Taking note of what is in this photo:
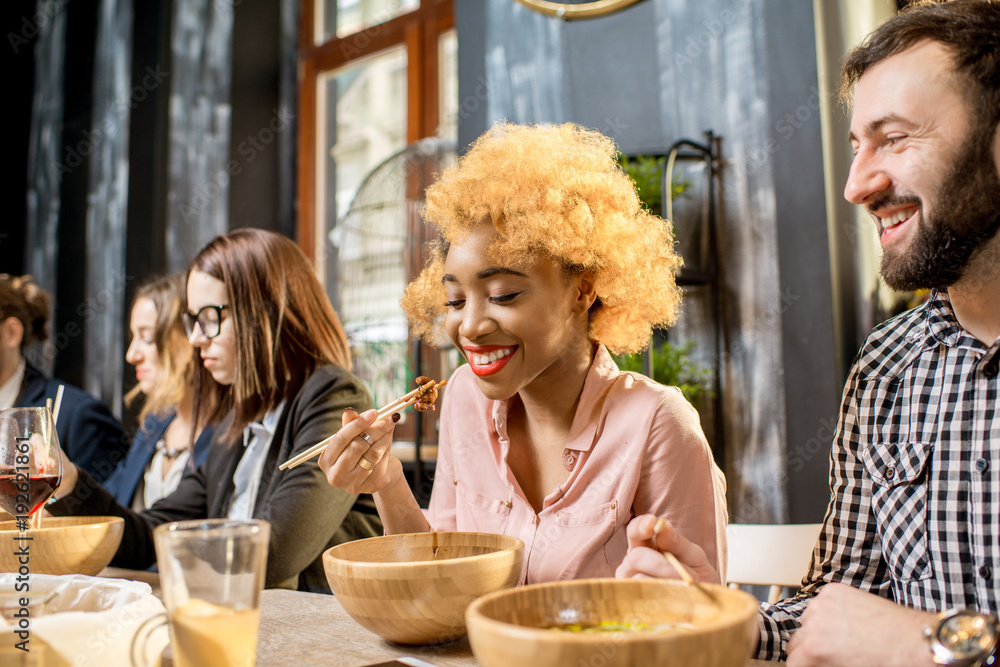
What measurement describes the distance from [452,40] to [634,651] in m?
4.34

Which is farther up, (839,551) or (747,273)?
(747,273)

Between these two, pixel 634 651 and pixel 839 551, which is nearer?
pixel 634 651

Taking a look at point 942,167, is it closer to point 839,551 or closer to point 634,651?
point 839,551

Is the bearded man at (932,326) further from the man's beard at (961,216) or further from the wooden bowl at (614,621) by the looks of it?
the wooden bowl at (614,621)

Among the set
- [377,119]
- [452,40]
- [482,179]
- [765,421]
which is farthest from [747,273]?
[377,119]

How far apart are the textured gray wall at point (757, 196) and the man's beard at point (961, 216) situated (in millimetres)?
1577

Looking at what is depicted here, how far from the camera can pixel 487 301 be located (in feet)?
4.36

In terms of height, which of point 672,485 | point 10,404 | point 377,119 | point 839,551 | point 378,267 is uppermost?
point 377,119

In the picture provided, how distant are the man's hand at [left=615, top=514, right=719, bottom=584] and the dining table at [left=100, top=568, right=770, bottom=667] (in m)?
0.15

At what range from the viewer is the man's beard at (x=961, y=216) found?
1.10m

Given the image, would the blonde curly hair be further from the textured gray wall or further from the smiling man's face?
the textured gray wall

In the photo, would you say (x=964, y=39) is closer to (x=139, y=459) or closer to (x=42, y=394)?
(x=139, y=459)

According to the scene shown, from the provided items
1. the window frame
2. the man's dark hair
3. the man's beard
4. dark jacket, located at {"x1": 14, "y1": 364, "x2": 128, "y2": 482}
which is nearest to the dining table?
the man's beard

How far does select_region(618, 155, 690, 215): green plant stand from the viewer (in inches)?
110
